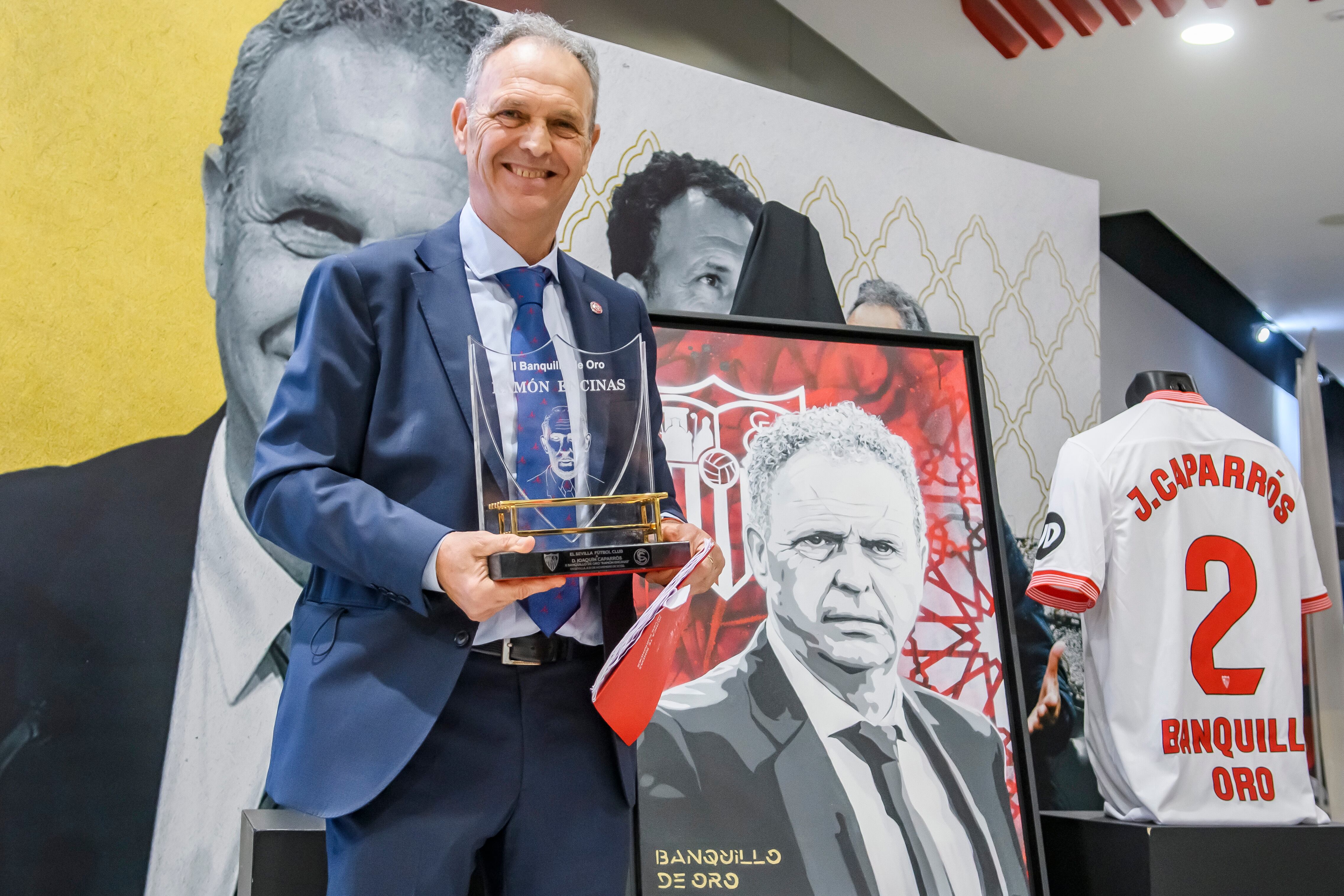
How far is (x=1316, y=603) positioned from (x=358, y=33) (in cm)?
273

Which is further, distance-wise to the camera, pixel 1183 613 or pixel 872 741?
pixel 1183 613

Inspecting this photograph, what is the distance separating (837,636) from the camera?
2.22 m

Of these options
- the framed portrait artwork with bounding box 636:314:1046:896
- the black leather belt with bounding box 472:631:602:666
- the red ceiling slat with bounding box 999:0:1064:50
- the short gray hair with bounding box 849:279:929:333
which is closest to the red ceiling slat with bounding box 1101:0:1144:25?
the red ceiling slat with bounding box 999:0:1064:50

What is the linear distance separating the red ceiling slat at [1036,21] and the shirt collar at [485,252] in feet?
10.4

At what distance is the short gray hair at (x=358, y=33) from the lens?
7.63ft

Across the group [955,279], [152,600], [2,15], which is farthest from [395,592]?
[955,279]

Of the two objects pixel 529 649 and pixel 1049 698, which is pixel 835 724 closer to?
pixel 529 649

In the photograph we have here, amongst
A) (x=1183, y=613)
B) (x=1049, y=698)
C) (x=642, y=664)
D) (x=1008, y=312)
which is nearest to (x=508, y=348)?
(x=642, y=664)

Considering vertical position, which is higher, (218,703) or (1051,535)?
(1051,535)

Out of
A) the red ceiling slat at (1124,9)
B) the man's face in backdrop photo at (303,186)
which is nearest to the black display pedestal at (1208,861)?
the man's face in backdrop photo at (303,186)

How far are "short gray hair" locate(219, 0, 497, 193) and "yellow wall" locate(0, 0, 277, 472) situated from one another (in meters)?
0.03

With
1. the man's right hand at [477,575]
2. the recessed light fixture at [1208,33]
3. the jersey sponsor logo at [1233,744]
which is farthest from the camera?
the recessed light fixture at [1208,33]

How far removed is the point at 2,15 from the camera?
6.71 feet

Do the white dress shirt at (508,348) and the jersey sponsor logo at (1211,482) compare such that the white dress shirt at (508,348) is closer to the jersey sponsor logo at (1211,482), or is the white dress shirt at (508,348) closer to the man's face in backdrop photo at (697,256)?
the man's face in backdrop photo at (697,256)
